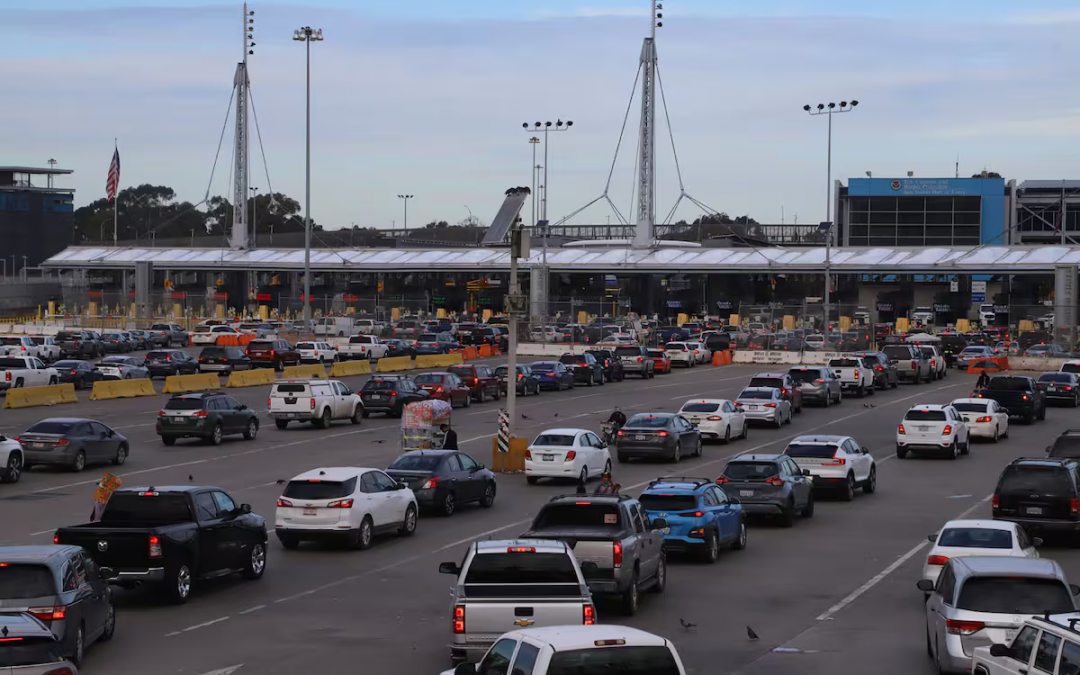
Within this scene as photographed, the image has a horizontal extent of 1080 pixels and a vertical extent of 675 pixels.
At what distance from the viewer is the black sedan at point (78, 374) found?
55844 millimetres

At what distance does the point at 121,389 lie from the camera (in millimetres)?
53500

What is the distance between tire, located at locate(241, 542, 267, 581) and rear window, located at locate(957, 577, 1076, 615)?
1048 centimetres

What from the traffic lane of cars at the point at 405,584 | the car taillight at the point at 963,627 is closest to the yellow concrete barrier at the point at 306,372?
the traffic lane of cars at the point at 405,584

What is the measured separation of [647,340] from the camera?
85.2 metres

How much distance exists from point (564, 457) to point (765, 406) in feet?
44.4

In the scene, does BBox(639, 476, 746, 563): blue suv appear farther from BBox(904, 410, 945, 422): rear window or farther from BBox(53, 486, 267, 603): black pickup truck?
BBox(904, 410, 945, 422): rear window

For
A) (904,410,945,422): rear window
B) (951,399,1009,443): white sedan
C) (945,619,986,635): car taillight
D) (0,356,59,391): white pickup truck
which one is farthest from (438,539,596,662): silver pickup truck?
(0,356,59,391): white pickup truck

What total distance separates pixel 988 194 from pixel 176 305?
85.2 m

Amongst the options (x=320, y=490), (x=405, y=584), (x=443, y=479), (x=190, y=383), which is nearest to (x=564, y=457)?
(x=443, y=479)

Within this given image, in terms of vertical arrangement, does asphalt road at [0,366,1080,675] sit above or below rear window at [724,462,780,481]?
Result: below

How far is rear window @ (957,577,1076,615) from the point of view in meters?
13.6

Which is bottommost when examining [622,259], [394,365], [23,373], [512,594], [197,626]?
[197,626]

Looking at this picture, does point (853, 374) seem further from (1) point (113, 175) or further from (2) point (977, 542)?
(1) point (113, 175)

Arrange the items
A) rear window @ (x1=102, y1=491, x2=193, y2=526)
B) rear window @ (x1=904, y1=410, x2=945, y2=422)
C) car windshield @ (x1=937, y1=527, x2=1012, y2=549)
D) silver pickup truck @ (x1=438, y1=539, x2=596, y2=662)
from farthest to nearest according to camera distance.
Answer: rear window @ (x1=904, y1=410, x2=945, y2=422)
rear window @ (x1=102, y1=491, x2=193, y2=526)
car windshield @ (x1=937, y1=527, x2=1012, y2=549)
silver pickup truck @ (x1=438, y1=539, x2=596, y2=662)
